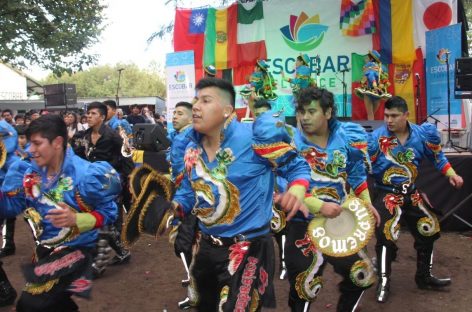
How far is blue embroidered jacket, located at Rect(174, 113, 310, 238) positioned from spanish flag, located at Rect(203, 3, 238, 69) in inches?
493

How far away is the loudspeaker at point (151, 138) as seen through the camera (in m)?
9.39

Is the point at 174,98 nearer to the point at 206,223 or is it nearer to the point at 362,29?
the point at 362,29

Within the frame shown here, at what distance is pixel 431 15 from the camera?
12.9m

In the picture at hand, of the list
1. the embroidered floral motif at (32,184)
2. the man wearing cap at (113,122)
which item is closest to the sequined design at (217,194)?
the embroidered floral motif at (32,184)

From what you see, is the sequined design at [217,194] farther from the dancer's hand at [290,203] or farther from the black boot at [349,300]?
the black boot at [349,300]

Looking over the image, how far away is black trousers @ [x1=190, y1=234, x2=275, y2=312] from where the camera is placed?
2.91 meters

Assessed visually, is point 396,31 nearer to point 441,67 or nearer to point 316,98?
point 441,67

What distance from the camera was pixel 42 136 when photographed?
340cm

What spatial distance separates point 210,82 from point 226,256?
108 centimetres

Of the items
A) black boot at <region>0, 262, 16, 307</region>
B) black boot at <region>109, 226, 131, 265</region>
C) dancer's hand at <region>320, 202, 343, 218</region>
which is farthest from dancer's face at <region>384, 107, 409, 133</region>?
black boot at <region>0, 262, 16, 307</region>

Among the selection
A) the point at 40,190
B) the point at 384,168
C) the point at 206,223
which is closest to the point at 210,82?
the point at 206,223

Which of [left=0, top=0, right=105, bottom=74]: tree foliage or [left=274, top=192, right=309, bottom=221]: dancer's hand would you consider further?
[left=0, top=0, right=105, bottom=74]: tree foliage

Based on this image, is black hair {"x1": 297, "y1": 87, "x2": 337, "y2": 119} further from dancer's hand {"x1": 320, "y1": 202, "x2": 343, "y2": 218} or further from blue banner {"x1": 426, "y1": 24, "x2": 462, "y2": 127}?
blue banner {"x1": 426, "y1": 24, "x2": 462, "y2": 127}

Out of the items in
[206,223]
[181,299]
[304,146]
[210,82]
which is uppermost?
[210,82]
